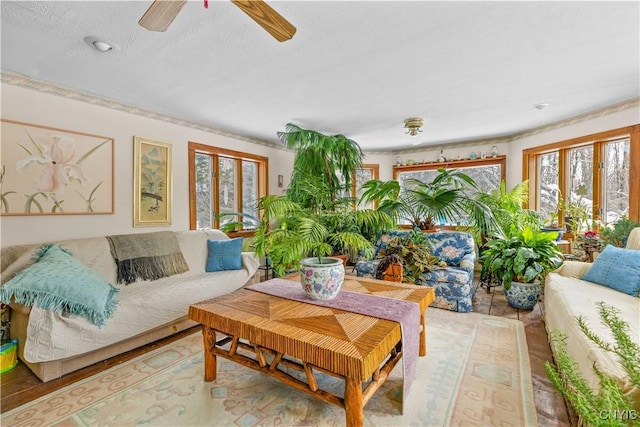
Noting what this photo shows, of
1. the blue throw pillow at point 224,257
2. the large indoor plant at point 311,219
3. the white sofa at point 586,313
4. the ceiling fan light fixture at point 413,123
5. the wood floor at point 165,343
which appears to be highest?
the ceiling fan light fixture at point 413,123

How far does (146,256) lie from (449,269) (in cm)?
304

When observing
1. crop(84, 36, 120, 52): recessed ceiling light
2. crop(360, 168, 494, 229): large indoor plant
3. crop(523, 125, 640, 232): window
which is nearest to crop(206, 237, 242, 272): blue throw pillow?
crop(360, 168, 494, 229): large indoor plant

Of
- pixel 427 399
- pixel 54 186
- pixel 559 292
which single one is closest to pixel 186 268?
pixel 54 186

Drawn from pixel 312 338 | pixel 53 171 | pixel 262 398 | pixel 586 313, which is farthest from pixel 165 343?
pixel 586 313

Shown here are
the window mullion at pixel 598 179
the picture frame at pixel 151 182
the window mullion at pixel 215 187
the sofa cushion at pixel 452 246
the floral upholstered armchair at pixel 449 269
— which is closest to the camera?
the floral upholstered armchair at pixel 449 269

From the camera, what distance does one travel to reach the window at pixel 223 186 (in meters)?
3.76

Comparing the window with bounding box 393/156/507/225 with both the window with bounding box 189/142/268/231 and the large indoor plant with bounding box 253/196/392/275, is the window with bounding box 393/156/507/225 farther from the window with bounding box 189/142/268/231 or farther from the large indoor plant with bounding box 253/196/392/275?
the window with bounding box 189/142/268/231

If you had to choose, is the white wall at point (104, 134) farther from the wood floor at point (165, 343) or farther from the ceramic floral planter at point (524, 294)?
the ceramic floral planter at point (524, 294)

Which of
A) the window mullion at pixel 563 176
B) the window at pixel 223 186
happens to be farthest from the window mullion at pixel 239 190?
the window mullion at pixel 563 176

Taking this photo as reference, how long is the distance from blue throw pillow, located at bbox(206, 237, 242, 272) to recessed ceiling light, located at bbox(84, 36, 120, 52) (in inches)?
76.8

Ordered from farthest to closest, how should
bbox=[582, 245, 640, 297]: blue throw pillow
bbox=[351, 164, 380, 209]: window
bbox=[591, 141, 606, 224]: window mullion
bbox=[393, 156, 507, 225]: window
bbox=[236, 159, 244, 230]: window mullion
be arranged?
1. bbox=[351, 164, 380, 209]: window
2. bbox=[393, 156, 507, 225]: window
3. bbox=[236, 159, 244, 230]: window mullion
4. bbox=[591, 141, 606, 224]: window mullion
5. bbox=[582, 245, 640, 297]: blue throw pillow

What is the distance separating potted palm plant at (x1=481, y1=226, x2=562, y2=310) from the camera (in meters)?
2.80

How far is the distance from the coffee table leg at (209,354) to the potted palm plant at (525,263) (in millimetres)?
2677

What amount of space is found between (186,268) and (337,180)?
2.19m
